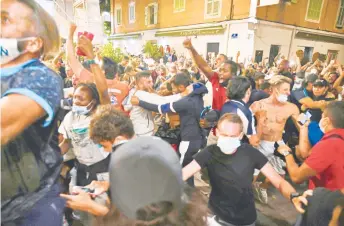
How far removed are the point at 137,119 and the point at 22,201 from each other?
2.35 metres

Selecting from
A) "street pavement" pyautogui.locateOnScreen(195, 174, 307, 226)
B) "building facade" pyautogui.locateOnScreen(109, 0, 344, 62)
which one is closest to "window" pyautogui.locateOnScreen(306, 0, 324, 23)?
"building facade" pyautogui.locateOnScreen(109, 0, 344, 62)

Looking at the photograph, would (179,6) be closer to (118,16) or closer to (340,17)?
(118,16)

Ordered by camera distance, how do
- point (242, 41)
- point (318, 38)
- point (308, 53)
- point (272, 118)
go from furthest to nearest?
1. point (308, 53)
2. point (318, 38)
3. point (242, 41)
4. point (272, 118)

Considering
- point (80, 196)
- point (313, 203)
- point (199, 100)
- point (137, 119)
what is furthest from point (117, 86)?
point (313, 203)

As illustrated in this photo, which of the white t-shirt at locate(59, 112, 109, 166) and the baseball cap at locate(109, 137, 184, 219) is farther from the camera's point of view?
the white t-shirt at locate(59, 112, 109, 166)

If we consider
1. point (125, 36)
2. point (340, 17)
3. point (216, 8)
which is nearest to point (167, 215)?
point (216, 8)

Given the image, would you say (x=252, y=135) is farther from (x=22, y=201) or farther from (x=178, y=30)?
(x=178, y=30)

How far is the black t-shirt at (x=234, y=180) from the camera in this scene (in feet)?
6.54

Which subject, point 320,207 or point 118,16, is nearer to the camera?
point 320,207

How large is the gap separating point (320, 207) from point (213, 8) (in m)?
18.0

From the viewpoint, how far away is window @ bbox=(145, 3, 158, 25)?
23.5 m

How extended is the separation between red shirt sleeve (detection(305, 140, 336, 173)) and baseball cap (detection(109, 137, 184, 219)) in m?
1.50

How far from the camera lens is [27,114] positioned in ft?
3.03

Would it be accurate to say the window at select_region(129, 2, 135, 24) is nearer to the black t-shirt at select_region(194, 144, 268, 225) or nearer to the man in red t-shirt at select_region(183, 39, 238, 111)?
the man in red t-shirt at select_region(183, 39, 238, 111)
